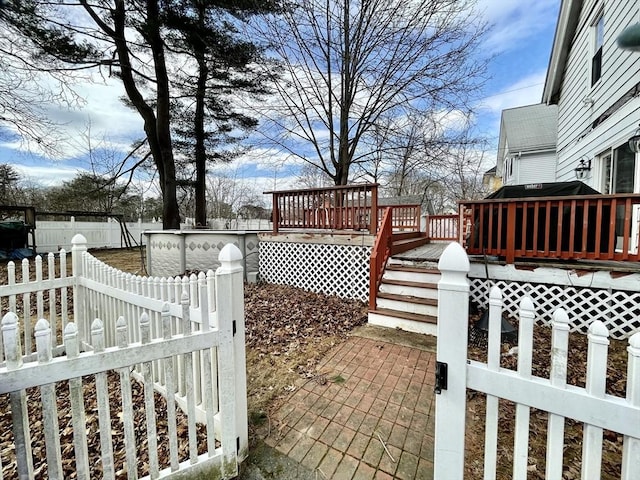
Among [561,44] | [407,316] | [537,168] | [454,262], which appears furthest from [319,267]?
[537,168]

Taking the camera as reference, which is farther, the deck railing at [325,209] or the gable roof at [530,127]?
the gable roof at [530,127]

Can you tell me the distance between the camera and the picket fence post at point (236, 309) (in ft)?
6.02

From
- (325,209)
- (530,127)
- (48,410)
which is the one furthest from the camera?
(530,127)

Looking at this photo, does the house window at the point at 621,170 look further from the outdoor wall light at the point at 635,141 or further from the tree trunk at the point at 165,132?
the tree trunk at the point at 165,132

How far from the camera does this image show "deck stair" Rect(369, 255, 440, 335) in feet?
14.3

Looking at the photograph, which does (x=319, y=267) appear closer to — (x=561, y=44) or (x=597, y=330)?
(x=597, y=330)

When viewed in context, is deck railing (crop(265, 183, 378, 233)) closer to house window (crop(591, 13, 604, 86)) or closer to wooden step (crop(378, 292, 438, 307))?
wooden step (crop(378, 292, 438, 307))

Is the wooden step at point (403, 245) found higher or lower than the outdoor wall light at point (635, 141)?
lower

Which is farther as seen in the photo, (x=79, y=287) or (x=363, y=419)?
(x=79, y=287)

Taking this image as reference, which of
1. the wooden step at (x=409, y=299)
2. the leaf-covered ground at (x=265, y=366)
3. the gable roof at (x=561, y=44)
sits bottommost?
the leaf-covered ground at (x=265, y=366)

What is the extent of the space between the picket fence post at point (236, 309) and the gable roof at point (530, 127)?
1542cm

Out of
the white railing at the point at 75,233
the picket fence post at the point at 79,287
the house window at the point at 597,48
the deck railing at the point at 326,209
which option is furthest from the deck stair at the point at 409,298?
the white railing at the point at 75,233

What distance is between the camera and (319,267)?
6453 millimetres

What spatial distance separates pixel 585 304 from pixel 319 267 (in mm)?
4459
